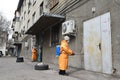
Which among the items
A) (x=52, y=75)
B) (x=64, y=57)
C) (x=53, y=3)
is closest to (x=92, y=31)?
(x=64, y=57)

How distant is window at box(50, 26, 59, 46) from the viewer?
1299 centimetres

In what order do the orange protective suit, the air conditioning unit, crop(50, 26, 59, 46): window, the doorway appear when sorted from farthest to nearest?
crop(50, 26, 59, 46): window, the air conditioning unit, the orange protective suit, the doorway

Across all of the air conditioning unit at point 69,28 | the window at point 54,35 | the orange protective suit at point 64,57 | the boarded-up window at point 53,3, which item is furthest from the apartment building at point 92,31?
the orange protective suit at point 64,57

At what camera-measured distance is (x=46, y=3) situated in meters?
15.9

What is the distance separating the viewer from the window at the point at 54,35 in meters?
13.0

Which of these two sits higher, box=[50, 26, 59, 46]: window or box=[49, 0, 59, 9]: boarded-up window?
box=[49, 0, 59, 9]: boarded-up window

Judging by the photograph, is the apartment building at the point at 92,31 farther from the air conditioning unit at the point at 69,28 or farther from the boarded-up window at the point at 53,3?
the boarded-up window at the point at 53,3

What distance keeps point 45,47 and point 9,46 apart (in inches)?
2078

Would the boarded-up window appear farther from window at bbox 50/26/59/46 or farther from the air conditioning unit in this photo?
the air conditioning unit

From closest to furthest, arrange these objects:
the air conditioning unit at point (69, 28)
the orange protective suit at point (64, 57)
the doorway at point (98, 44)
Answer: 1. the doorway at point (98, 44)
2. the orange protective suit at point (64, 57)
3. the air conditioning unit at point (69, 28)

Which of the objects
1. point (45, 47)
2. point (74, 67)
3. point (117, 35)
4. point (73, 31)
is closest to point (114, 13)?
point (117, 35)

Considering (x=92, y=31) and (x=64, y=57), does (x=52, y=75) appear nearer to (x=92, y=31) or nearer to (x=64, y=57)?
(x=64, y=57)

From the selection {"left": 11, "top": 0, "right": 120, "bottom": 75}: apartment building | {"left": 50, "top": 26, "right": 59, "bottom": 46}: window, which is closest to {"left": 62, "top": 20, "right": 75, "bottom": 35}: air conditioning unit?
{"left": 11, "top": 0, "right": 120, "bottom": 75}: apartment building

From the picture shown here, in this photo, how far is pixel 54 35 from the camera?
44.6 ft
